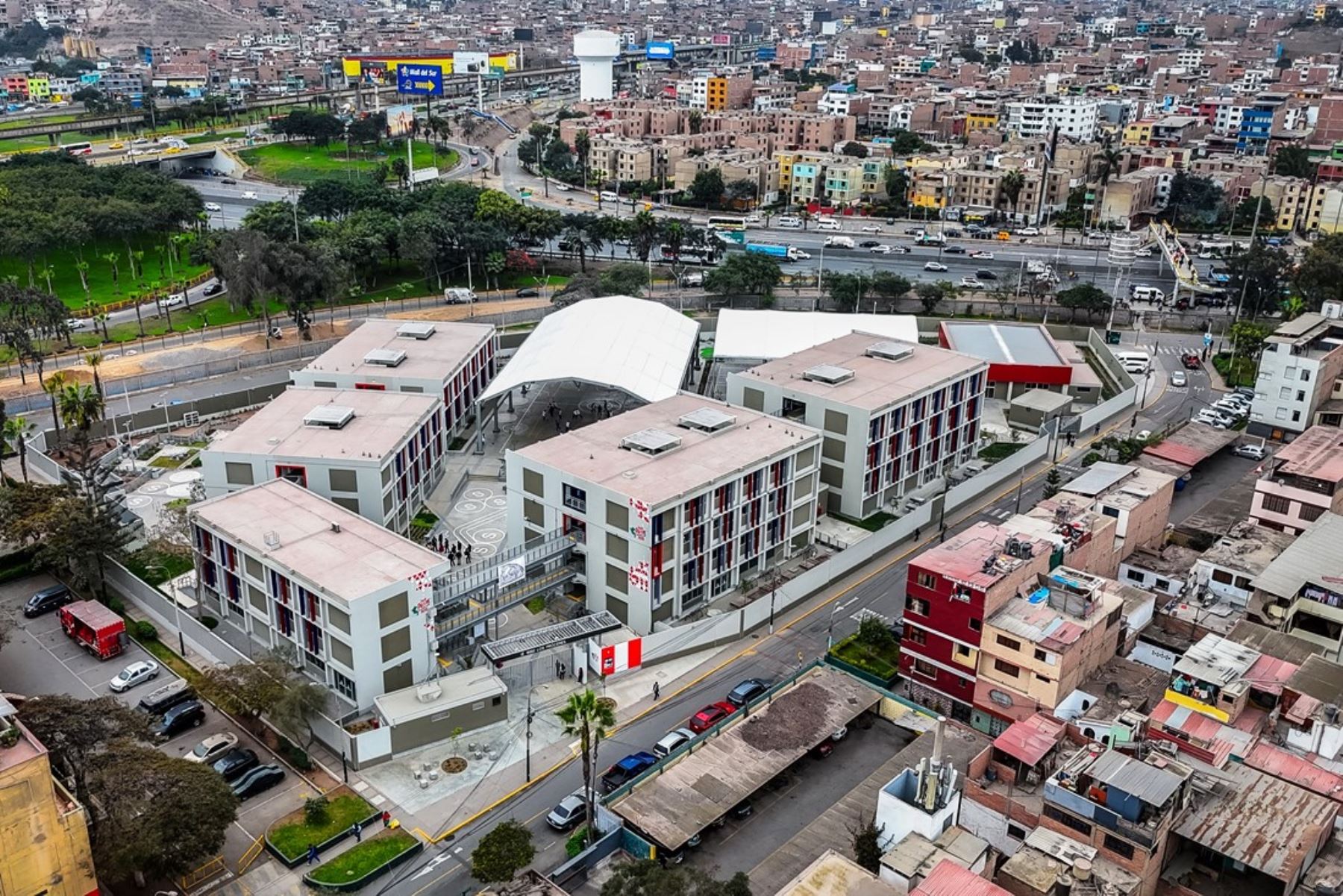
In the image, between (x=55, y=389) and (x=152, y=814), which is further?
(x=55, y=389)

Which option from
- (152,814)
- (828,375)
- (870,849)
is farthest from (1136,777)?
(828,375)

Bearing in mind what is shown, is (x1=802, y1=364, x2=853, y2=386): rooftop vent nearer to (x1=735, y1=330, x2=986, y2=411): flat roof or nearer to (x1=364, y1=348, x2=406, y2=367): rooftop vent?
(x1=735, y1=330, x2=986, y2=411): flat roof

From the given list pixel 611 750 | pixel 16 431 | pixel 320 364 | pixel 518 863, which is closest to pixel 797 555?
pixel 611 750

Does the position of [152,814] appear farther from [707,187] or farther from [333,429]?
[707,187]

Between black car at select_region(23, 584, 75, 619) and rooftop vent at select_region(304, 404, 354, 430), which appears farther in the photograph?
rooftop vent at select_region(304, 404, 354, 430)

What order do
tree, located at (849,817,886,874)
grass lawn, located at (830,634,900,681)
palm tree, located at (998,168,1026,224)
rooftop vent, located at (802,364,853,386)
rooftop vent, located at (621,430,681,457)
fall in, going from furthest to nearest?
palm tree, located at (998,168,1026,224)
rooftop vent, located at (802,364,853,386)
rooftop vent, located at (621,430,681,457)
grass lawn, located at (830,634,900,681)
tree, located at (849,817,886,874)

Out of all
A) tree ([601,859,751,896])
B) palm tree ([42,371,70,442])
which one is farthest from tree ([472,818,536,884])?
palm tree ([42,371,70,442])

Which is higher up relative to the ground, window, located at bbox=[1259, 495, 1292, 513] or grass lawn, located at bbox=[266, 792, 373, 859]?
window, located at bbox=[1259, 495, 1292, 513]
